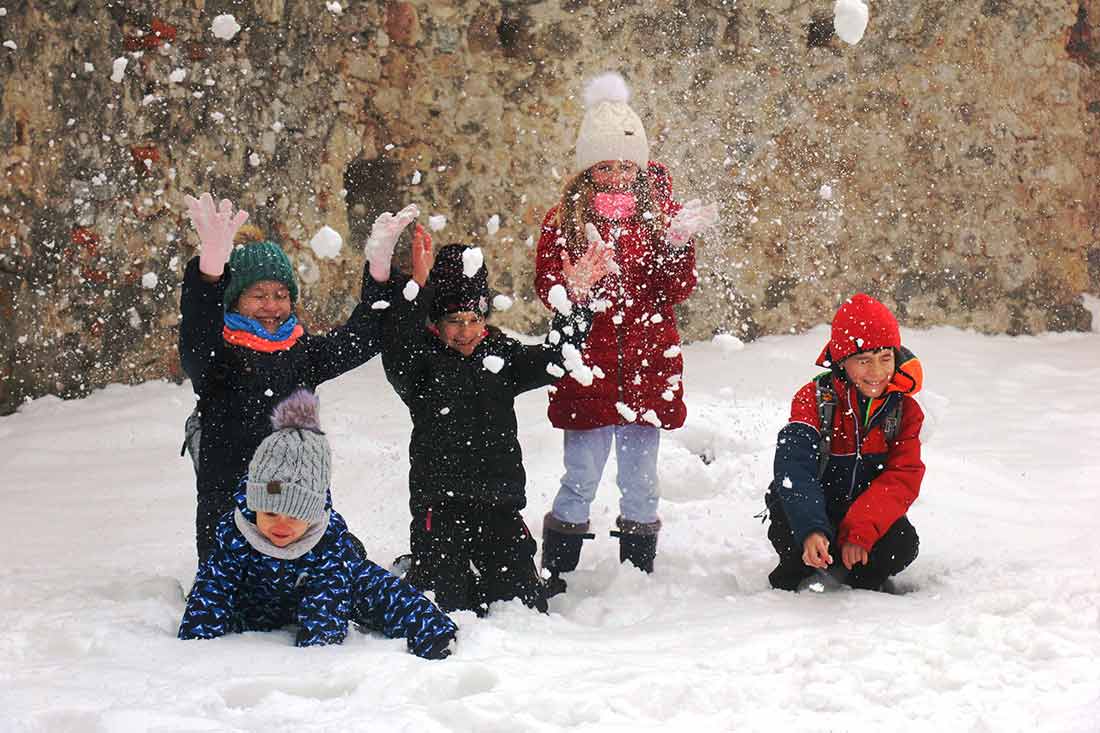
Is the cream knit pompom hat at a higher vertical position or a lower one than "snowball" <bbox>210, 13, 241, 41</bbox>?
lower

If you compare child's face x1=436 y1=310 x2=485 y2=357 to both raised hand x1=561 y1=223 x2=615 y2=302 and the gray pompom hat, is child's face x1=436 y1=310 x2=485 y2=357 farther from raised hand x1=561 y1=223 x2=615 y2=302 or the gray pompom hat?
the gray pompom hat

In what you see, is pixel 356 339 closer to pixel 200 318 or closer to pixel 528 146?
pixel 200 318

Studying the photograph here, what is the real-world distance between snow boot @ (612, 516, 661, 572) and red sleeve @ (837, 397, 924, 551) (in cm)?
58

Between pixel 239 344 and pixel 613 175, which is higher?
pixel 613 175

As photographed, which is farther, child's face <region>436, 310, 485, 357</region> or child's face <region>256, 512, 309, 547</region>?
child's face <region>436, 310, 485, 357</region>

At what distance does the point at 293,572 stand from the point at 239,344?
0.74 m

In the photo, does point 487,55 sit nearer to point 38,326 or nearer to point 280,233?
point 280,233

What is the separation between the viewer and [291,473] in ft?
8.86

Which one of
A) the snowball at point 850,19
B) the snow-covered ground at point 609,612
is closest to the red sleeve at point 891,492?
the snow-covered ground at point 609,612

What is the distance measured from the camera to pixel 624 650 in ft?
8.86

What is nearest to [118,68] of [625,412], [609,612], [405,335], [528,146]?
[528,146]

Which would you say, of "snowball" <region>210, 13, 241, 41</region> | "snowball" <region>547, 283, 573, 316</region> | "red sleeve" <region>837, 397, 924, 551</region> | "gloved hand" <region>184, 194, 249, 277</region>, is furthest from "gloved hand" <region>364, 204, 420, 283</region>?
"snowball" <region>210, 13, 241, 41</region>

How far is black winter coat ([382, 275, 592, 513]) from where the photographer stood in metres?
3.23

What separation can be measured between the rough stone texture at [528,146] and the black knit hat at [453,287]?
238 cm
